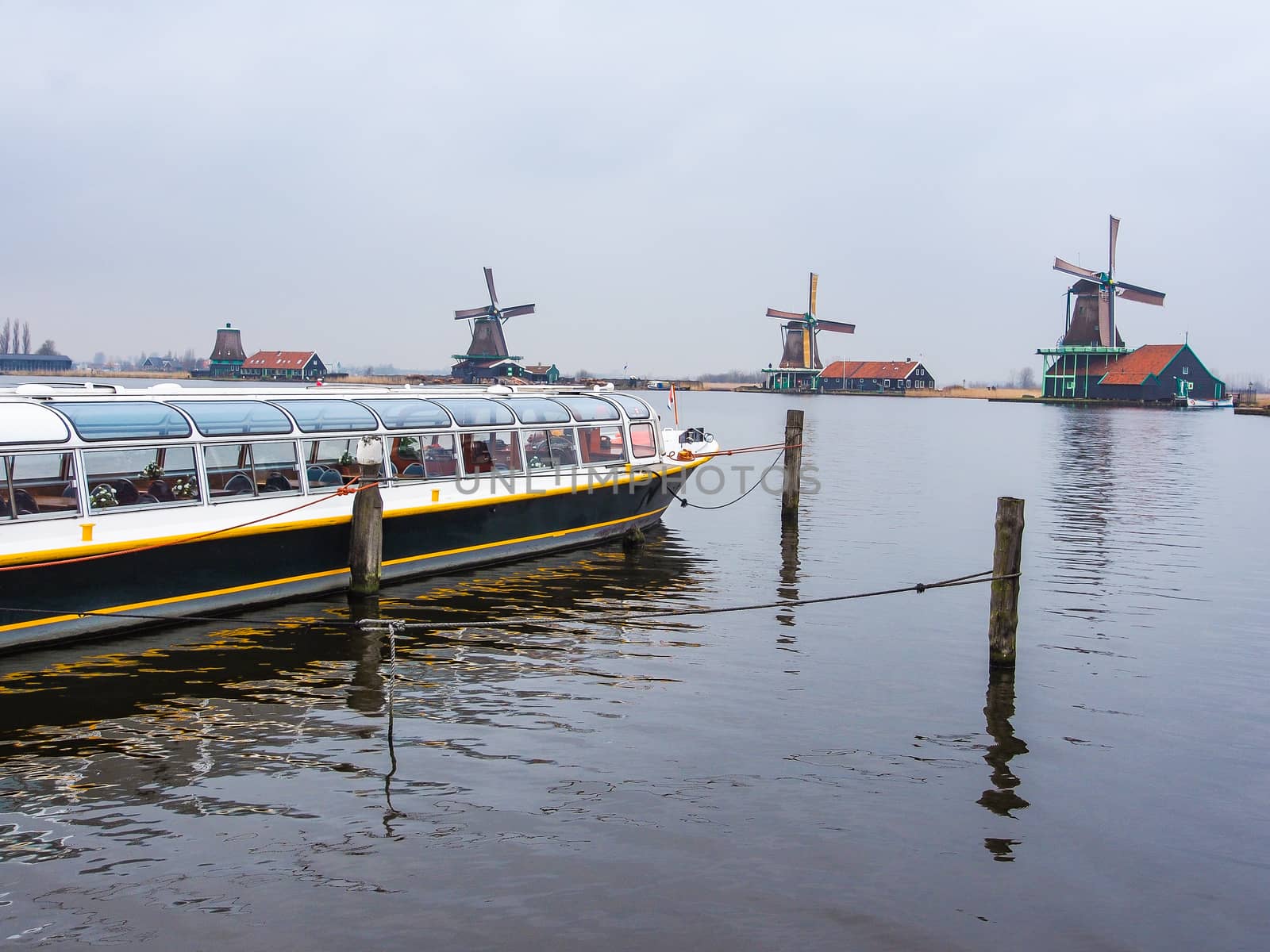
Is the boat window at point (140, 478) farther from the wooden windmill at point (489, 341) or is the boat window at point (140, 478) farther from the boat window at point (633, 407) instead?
the wooden windmill at point (489, 341)

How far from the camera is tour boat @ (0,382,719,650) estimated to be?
1479 centimetres

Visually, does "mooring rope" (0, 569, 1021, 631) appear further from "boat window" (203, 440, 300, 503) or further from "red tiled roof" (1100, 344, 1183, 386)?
"red tiled roof" (1100, 344, 1183, 386)

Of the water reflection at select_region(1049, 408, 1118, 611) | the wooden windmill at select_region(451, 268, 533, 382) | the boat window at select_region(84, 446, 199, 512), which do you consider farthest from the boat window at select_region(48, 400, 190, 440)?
the wooden windmill at select_region(451, 268, 533, 382)

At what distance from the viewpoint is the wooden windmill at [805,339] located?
176 meters

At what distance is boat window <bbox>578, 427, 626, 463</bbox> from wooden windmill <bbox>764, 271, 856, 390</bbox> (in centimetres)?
15327

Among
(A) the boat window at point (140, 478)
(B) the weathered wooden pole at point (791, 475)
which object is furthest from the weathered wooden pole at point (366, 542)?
(B) the weathered wooden pole at point (791, 475)

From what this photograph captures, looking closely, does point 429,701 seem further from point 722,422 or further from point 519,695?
point 722,422

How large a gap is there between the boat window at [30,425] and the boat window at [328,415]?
4.06 meters

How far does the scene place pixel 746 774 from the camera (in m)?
11.2

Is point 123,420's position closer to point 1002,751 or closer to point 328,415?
point 328,415

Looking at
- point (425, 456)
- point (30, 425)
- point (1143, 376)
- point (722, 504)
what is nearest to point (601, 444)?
point (425, 456)

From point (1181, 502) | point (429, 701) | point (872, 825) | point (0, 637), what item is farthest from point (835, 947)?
point (1181, 502)

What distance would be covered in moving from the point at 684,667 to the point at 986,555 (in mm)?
13695

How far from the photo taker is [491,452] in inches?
866
